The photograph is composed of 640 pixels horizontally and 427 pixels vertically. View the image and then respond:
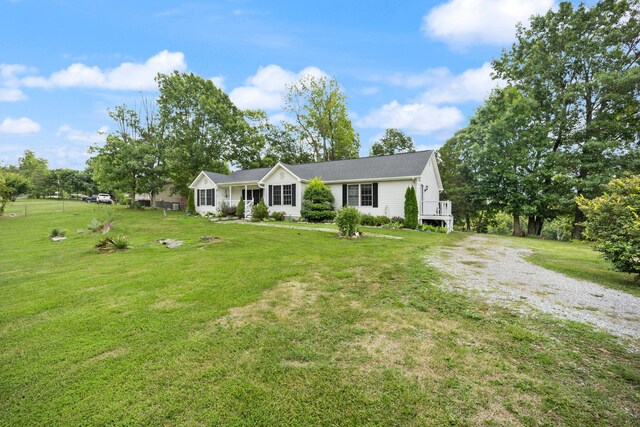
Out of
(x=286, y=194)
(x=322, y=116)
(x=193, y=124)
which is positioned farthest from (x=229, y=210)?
(x=322, y=116)

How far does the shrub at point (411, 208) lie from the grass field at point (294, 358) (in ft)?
35.0

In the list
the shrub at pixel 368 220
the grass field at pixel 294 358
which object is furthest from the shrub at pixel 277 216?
the grass field at pixel 294 358

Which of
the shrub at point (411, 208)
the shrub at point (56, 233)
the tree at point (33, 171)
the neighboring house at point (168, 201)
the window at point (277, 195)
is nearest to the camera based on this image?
the shrub at point (56, 233)

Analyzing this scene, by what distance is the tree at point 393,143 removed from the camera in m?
33.7

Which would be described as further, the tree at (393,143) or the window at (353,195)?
the tree at (393,143)

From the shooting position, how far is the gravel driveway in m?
3.88

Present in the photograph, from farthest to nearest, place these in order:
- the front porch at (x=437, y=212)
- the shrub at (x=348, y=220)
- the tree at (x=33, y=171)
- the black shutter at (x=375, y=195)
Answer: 1. the tree at (x=33, y=171)
2. the black shutter at (x=375, y=195)
3. the front porch at (x=437, y=212)
4. the shrub at (x=348, y=220)

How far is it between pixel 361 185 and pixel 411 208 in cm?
385

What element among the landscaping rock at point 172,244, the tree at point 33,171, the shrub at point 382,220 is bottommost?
the landscaping rock at point 172,244

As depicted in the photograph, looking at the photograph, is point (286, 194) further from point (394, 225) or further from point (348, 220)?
point (348, 220)

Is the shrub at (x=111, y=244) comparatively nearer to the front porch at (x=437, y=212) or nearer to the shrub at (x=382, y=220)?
the shrub at (x=382, y=220)

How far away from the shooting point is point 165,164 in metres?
25.8

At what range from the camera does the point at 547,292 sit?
499 centimetres

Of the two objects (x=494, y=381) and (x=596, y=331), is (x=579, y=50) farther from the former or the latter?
(x=494, y=381)
